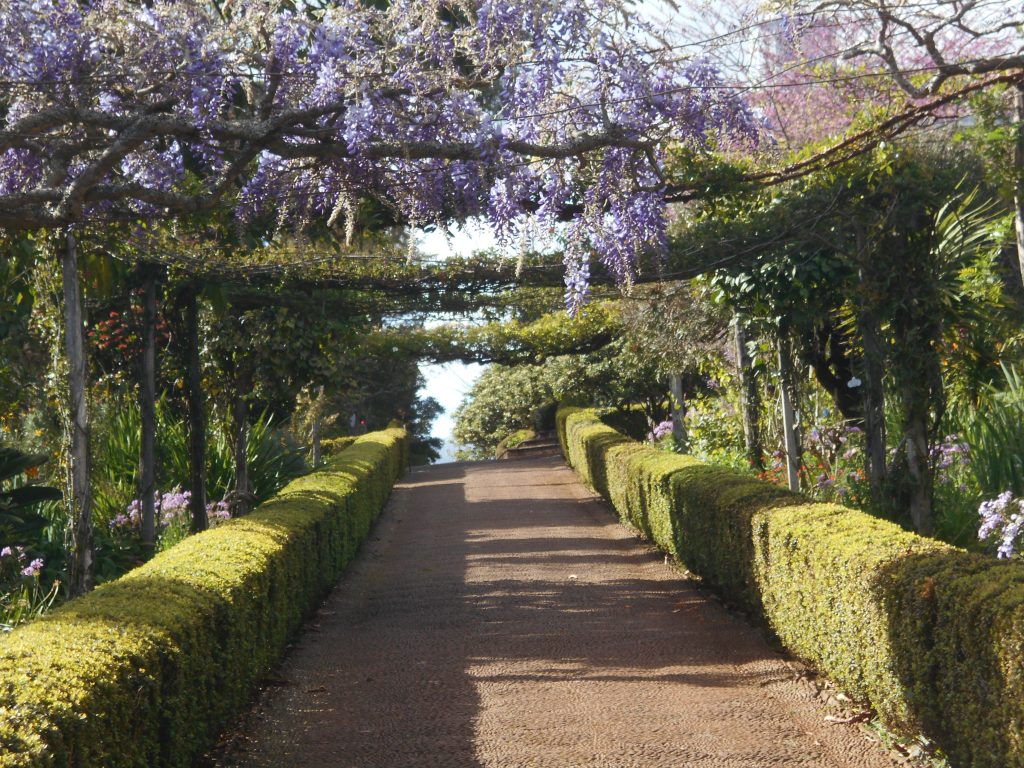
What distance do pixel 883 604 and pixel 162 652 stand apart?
3053 mm

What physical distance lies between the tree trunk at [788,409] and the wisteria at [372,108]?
3.74 m

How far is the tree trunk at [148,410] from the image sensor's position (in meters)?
9.17

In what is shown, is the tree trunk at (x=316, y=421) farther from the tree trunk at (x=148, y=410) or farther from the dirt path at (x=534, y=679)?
the tree trunk at (x=148, y=410)

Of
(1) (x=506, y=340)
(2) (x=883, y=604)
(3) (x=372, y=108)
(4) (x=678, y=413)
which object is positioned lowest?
(2) (x=883, y=604)

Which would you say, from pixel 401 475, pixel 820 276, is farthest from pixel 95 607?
pixel 401 475

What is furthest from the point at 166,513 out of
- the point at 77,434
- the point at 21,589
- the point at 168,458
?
the point at 77,434

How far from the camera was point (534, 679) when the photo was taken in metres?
6.44

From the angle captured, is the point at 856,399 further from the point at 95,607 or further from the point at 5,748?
the point at 5,748

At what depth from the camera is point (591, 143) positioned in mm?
6309

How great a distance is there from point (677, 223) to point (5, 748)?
955cm

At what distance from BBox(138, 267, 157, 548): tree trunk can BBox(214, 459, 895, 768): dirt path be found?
5.60 ft

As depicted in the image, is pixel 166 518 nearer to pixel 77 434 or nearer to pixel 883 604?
pixel 77 434

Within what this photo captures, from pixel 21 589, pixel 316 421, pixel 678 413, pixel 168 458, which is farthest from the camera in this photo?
pixel 316 421

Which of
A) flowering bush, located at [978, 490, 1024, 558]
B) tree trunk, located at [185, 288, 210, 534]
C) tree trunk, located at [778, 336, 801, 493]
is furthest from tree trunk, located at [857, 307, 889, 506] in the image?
tree trunk, located at [185, 288, 210, 534]
